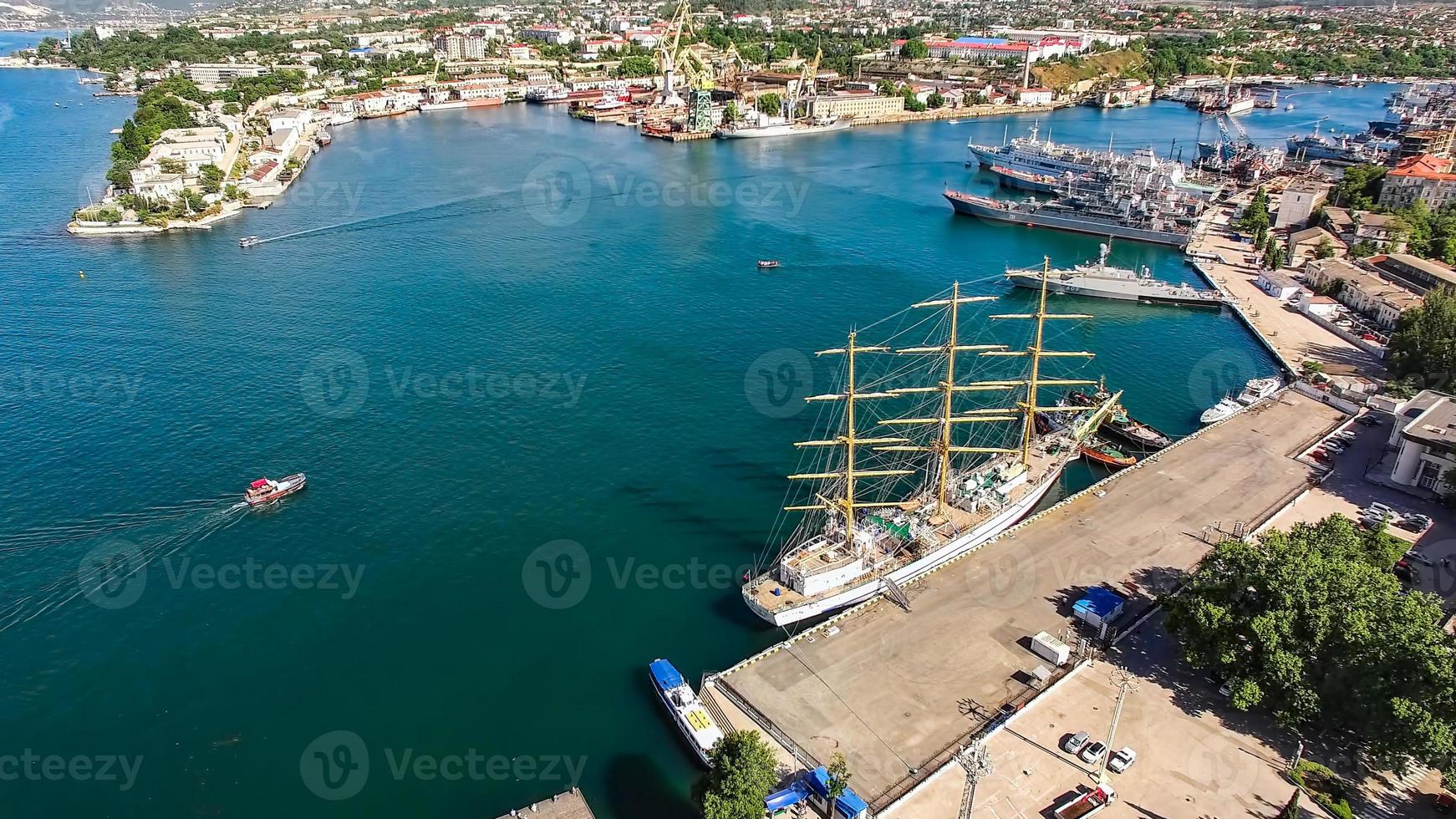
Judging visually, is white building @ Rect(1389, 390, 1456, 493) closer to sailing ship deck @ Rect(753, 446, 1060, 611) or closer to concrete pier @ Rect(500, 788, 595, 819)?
sailing ship deck @ Rect(753, 446, 1060, 611)

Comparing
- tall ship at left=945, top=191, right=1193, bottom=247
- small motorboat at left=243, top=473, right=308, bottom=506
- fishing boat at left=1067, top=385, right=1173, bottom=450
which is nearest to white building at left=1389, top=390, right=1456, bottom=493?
fishing boat at left=1067, top=385, right=1173, bottom=450

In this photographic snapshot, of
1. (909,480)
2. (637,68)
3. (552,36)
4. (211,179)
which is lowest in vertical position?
(909,480)

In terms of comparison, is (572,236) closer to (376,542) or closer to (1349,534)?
(376,542)

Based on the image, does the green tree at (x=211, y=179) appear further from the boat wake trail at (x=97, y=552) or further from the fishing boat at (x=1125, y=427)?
the fishing boat at (x=1125, y=427)

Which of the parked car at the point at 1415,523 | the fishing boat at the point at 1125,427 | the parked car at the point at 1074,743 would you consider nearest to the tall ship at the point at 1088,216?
the fishing boat at the point at 1125,427

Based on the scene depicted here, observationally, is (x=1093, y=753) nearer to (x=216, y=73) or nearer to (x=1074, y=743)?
(x=1074, y=743)

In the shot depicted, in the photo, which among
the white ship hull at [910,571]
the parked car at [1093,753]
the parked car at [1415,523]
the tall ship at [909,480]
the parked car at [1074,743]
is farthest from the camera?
the parked car at [1415,523]

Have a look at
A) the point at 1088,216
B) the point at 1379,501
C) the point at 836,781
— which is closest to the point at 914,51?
the point at 1088,216
